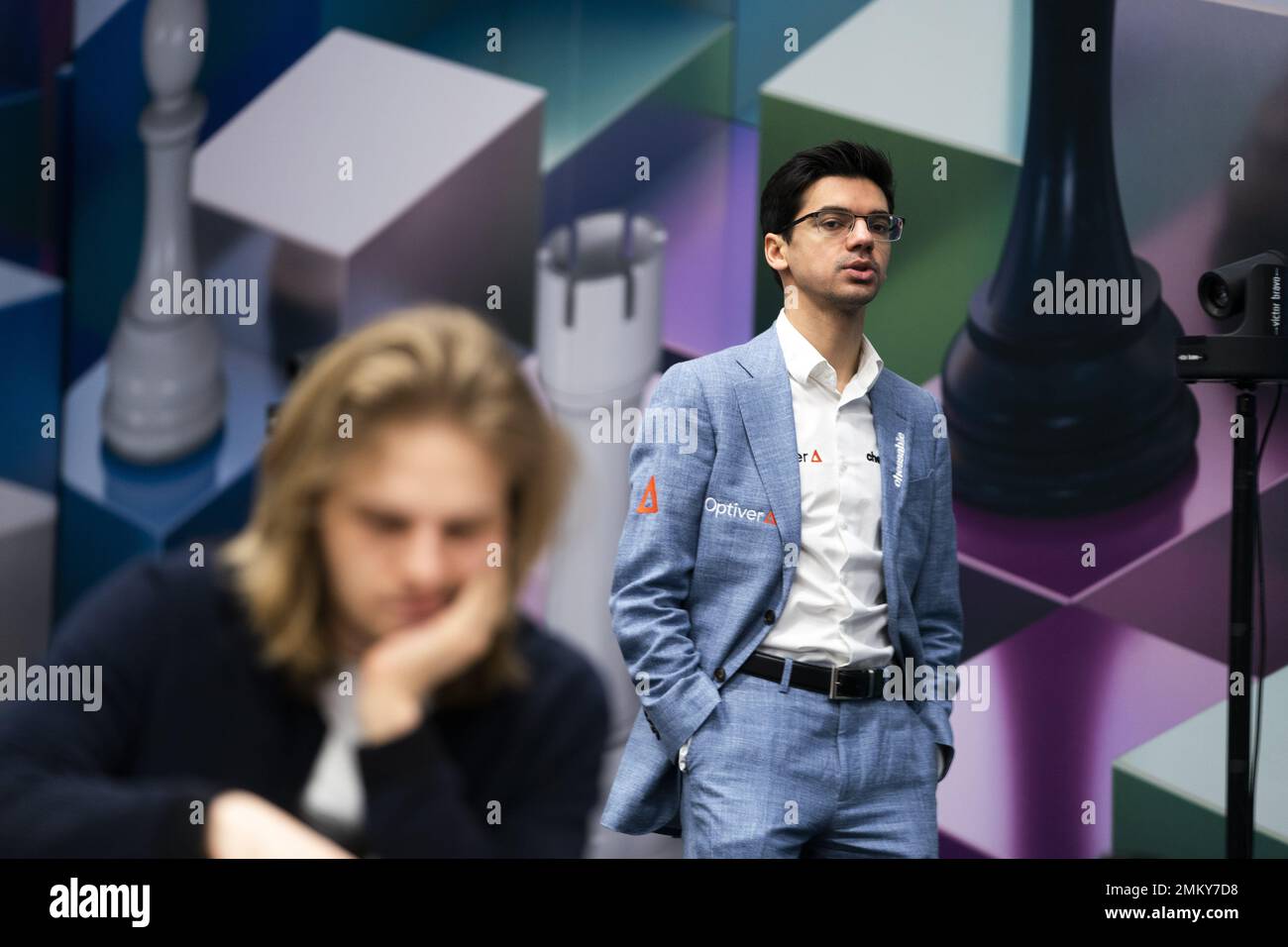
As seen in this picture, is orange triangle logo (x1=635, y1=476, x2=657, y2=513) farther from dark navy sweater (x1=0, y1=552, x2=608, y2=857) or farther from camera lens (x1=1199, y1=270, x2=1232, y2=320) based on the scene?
camera lens (x1=1199, y1=270, x2=1232, y2=320)

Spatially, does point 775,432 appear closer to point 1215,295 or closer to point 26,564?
point 1215,295

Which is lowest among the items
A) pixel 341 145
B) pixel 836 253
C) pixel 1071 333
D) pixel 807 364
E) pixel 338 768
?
pixel 338 768

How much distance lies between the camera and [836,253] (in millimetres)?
2693

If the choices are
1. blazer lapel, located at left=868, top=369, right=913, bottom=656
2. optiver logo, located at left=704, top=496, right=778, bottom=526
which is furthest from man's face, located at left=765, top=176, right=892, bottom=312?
optiver logo, located at left=704, top=496, right=778, bottom=526

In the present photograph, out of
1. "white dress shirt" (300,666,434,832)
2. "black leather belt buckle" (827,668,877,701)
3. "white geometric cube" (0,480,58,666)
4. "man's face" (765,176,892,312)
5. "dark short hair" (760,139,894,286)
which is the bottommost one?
"white dress shirt" (300,666,434,832)

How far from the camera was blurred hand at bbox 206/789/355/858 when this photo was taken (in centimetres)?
293

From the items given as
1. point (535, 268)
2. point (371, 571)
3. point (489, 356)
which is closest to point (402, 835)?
point (371, 571)

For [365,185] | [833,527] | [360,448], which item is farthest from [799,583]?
[365,185]

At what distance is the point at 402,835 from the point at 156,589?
80 cm

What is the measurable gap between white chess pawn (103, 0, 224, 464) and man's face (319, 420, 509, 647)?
73cm

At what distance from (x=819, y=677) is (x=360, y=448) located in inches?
44.9
